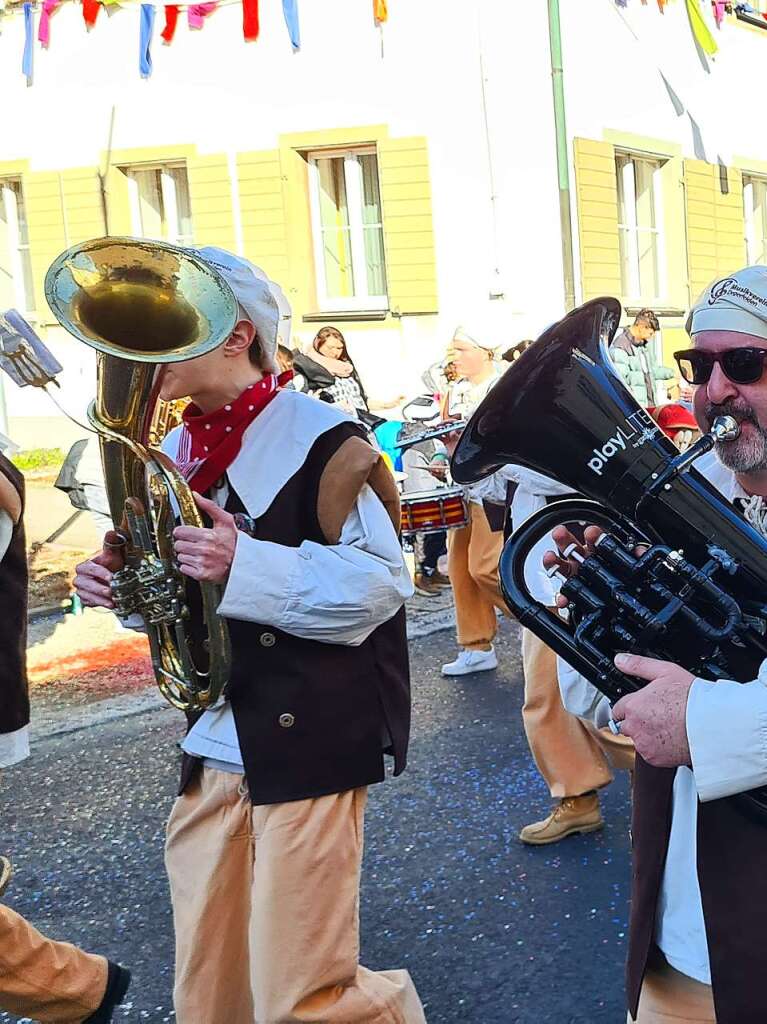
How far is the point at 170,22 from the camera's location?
13.0m

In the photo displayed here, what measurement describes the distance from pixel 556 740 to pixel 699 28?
1294 centimetres

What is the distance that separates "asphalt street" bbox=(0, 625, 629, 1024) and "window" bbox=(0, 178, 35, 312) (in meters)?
10.2

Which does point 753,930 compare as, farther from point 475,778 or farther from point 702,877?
point 475,778

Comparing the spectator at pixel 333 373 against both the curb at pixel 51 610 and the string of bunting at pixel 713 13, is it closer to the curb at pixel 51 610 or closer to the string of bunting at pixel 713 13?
the curb at pixel 51 610

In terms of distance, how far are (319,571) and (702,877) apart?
0.95m

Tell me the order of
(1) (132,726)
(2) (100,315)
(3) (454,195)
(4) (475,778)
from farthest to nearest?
(3) (454,195) < (1) (132,726) < (4) (475,778) < (2) (100,315)

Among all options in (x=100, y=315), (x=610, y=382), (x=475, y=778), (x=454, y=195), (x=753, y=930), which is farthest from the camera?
(x=454, y=195)

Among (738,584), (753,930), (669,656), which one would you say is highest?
(738,584)

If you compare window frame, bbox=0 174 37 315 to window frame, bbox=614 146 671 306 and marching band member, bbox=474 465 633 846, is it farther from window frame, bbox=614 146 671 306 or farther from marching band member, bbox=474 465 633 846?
marching band member, bbox=474 465 633 846

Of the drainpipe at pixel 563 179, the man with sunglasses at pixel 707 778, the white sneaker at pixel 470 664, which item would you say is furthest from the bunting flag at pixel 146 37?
the man with sunglasses at pixel 707 778

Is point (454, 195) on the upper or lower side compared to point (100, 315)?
upper

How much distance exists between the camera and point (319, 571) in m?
2.37

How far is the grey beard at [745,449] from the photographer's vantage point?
191cm

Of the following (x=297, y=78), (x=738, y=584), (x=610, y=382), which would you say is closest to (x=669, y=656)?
(x=738, y=584)
